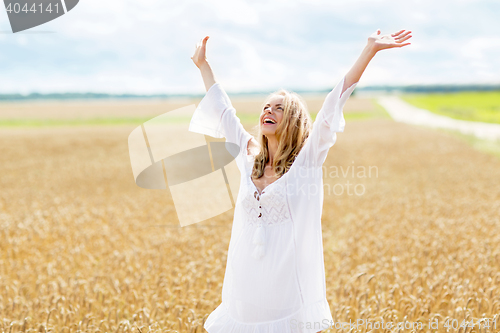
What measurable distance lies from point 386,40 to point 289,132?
2.48 feet

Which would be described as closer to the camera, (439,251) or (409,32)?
(409,32)

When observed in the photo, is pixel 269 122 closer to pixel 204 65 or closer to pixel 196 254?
pixel 204 65

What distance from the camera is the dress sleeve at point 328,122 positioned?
234 centimetres

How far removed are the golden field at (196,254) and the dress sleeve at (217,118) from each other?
5.50 ft

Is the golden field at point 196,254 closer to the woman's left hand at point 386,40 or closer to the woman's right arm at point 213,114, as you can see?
the woman's right arm at point 213,114

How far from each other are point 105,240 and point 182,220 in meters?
2.21

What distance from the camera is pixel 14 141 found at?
2819 centimetres

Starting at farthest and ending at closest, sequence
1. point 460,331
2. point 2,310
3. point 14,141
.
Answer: point 14,141 < point 2,310 < point 460,331

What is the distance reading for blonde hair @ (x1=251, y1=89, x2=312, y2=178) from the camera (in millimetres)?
2623

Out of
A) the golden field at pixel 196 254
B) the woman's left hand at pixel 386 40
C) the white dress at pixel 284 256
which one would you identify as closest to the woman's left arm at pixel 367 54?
the woman's left hand at pixel 386 40

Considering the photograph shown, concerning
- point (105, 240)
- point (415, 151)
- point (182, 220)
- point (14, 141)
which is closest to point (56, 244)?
point (105, 240)

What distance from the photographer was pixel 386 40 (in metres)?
2.41

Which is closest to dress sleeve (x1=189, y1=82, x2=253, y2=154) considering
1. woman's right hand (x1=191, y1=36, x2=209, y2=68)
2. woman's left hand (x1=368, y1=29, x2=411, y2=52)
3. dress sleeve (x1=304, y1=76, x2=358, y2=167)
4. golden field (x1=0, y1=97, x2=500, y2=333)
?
woman's right hand (x1=191, y1=36, x2=209, y2=68)

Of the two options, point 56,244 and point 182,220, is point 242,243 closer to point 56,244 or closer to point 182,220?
point 56,244
